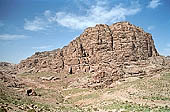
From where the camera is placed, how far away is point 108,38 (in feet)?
276

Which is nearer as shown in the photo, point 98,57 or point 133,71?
point 133,71

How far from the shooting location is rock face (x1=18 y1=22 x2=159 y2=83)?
7806 cm

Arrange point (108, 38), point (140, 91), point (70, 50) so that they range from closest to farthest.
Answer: point (140, 91), point (108, 38), point (70, 50)

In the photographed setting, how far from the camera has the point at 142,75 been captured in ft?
179

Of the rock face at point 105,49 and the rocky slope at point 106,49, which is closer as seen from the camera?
the rocky slope at point 106,49

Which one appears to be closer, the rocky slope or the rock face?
the rocky slope

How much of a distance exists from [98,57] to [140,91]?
43927 mm

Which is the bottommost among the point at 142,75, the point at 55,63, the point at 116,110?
the point at 116,110

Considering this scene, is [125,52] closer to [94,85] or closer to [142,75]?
[142,75]

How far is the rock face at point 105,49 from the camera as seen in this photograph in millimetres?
78062

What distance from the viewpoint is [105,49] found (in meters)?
81.7

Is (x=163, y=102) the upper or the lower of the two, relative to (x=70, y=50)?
lower

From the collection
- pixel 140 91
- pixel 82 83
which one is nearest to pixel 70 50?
pixel 82 83

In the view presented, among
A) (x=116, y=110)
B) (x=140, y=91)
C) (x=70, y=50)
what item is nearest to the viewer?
(x=116, y=110)
